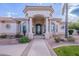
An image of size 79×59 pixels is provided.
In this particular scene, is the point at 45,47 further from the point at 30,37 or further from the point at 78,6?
the point at 78,6

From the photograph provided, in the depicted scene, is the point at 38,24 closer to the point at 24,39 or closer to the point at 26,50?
the point at 24,39

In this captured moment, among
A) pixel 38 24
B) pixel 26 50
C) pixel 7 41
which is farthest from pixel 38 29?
pixel 7 41

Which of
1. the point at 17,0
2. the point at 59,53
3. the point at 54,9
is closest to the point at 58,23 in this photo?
the point at 54,9

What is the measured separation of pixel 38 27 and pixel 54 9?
0.49m

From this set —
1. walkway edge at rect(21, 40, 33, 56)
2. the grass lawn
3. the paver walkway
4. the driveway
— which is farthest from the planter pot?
the grass lawn

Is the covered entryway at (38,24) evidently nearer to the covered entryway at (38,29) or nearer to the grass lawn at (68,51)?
the covered entryway at (38,29)

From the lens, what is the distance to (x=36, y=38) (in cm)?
521

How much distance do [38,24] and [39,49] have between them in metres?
0.50

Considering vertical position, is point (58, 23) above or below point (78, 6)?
below

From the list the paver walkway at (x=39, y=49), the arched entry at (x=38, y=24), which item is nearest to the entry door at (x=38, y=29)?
the arched entry at (x=38, y=24)

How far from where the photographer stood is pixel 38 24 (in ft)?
17.0

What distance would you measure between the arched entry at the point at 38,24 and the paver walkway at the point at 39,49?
190 millimetres

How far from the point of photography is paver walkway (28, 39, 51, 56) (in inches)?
197

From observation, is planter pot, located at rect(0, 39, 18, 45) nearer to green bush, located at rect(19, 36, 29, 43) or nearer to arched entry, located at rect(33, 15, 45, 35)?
green bush, located at rect(19, 36, 29, 43)
